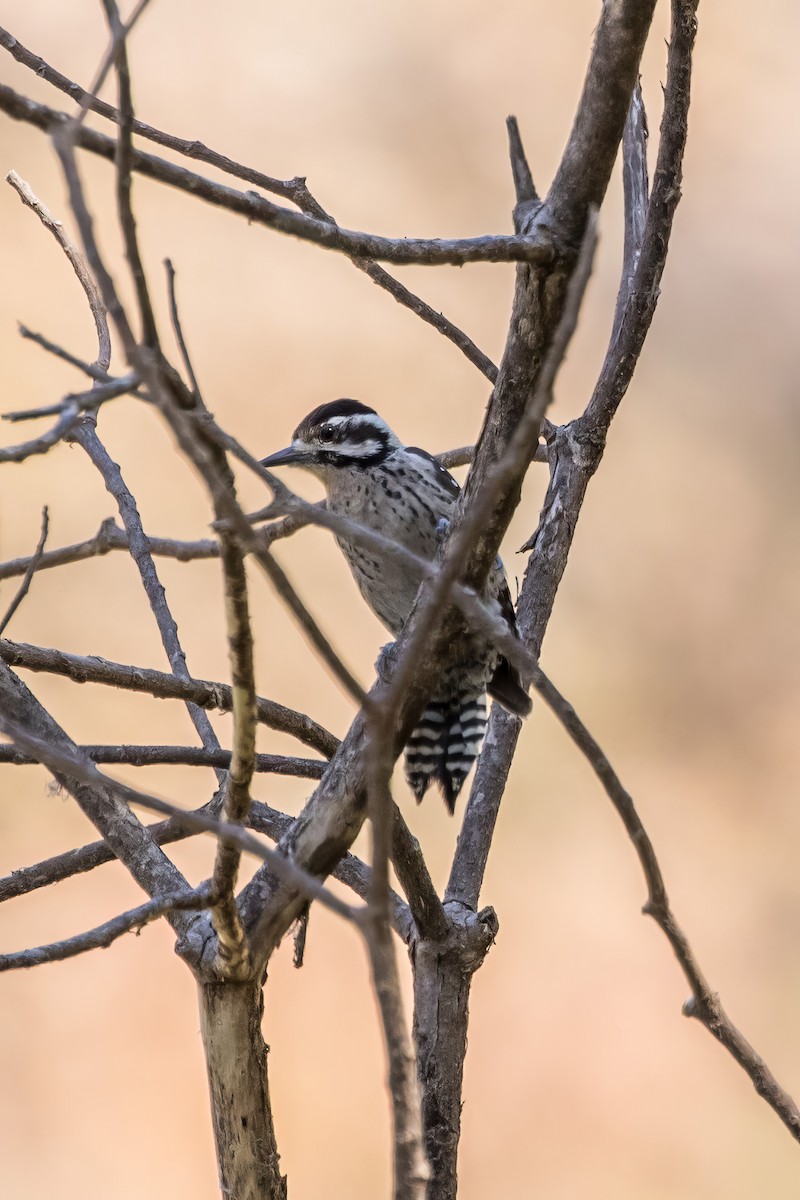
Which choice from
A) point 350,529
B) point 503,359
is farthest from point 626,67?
point 350,529

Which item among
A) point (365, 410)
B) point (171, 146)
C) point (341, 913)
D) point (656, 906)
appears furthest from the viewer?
point (365, 410)

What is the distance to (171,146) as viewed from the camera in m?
2.15

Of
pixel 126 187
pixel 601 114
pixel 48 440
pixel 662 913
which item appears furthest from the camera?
pixel 601 114

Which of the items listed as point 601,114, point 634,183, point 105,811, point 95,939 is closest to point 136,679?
point 105,811

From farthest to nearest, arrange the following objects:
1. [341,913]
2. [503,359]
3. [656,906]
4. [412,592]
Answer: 1. [412,592]
2. [503,359]
3. [656,906]
4. [341,913]

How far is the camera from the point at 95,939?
1.41m

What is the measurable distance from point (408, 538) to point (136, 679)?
111 centimetres

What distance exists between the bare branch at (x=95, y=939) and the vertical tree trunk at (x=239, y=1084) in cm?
32

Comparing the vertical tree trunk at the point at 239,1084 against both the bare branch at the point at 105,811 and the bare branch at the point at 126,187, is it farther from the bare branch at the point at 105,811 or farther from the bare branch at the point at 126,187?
the bare branch at the point at 126,187

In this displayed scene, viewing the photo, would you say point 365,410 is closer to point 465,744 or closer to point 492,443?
point 465,744

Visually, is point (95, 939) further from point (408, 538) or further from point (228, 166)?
point (408, 538)

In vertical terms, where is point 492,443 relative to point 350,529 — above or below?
above

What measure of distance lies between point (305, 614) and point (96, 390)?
0.30m

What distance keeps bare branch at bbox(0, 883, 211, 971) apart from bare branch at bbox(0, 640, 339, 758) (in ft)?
2.21
